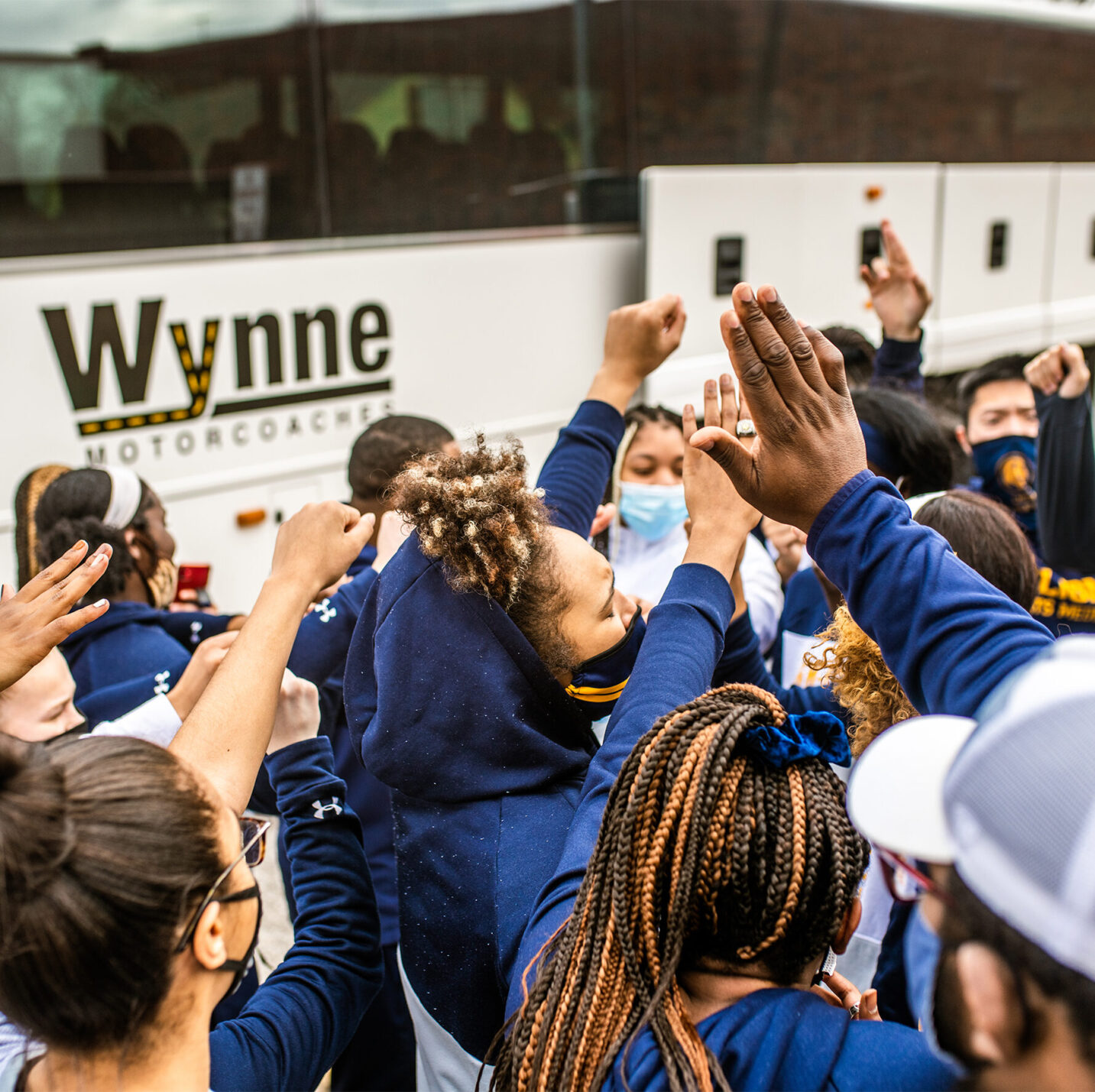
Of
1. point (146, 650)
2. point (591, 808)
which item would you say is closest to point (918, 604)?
point (591, 808)

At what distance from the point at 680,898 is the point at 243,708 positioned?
0.66m

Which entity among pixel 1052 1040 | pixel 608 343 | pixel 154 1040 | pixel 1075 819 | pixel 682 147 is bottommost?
pixel 154 1040

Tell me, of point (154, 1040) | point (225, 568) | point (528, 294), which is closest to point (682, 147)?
point (528, 294)

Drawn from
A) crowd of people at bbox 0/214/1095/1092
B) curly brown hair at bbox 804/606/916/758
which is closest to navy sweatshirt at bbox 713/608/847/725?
crowd of people at bbox 0/214/1095/1092

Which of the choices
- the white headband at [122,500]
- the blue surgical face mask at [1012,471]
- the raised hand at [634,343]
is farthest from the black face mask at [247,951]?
the blue surgical face mask at [1012,471]

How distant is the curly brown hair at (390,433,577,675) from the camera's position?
148 centimetres

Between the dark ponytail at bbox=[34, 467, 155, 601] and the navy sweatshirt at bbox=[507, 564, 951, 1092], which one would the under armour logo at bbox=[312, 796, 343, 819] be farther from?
the dark ponytail at bbox=[34, 467, 155, 601]

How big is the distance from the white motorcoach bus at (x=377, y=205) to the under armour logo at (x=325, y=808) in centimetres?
237

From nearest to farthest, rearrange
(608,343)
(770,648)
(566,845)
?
(566,845) < (608,343) < (770,648)

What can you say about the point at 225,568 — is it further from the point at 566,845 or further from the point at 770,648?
the point at 566,845

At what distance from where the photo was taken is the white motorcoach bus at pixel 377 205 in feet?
11.8

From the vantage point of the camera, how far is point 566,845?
4.33 feet

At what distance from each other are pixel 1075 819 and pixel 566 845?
69 cm

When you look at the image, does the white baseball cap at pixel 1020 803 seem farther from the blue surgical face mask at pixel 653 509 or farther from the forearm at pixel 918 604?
the blue surgical face mask at pixel 653 509
